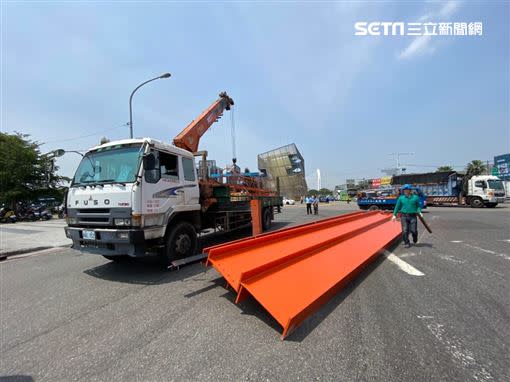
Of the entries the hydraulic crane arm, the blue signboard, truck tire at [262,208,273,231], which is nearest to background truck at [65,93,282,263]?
the hydraulic crane arm

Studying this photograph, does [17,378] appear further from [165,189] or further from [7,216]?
[7,216]

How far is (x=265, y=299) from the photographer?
3385 millimetres

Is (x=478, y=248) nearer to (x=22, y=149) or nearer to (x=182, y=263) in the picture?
(x=182, y=263)

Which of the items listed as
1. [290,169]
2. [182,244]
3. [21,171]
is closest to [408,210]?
[182,244]

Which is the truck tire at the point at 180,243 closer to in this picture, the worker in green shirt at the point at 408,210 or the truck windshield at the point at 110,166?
the truck windshield at the point at 110,166

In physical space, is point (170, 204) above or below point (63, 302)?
above

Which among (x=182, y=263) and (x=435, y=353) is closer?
(x=435, y=353)

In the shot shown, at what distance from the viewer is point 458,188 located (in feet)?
88.4

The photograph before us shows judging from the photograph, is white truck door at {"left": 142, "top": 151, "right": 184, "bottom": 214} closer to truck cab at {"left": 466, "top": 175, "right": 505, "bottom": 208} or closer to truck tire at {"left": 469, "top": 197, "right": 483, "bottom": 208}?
truck cab at {"left": 466, "top": 175, "right": 505, "bottom": 208}

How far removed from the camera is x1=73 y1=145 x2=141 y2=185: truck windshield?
5.51 m

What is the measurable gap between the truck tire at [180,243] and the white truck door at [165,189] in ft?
1.80

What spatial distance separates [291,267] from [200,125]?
6896 mm

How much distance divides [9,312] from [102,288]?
1241 millimetres

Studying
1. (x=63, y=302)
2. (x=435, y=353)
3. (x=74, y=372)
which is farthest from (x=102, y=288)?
(x=435, y=353)
